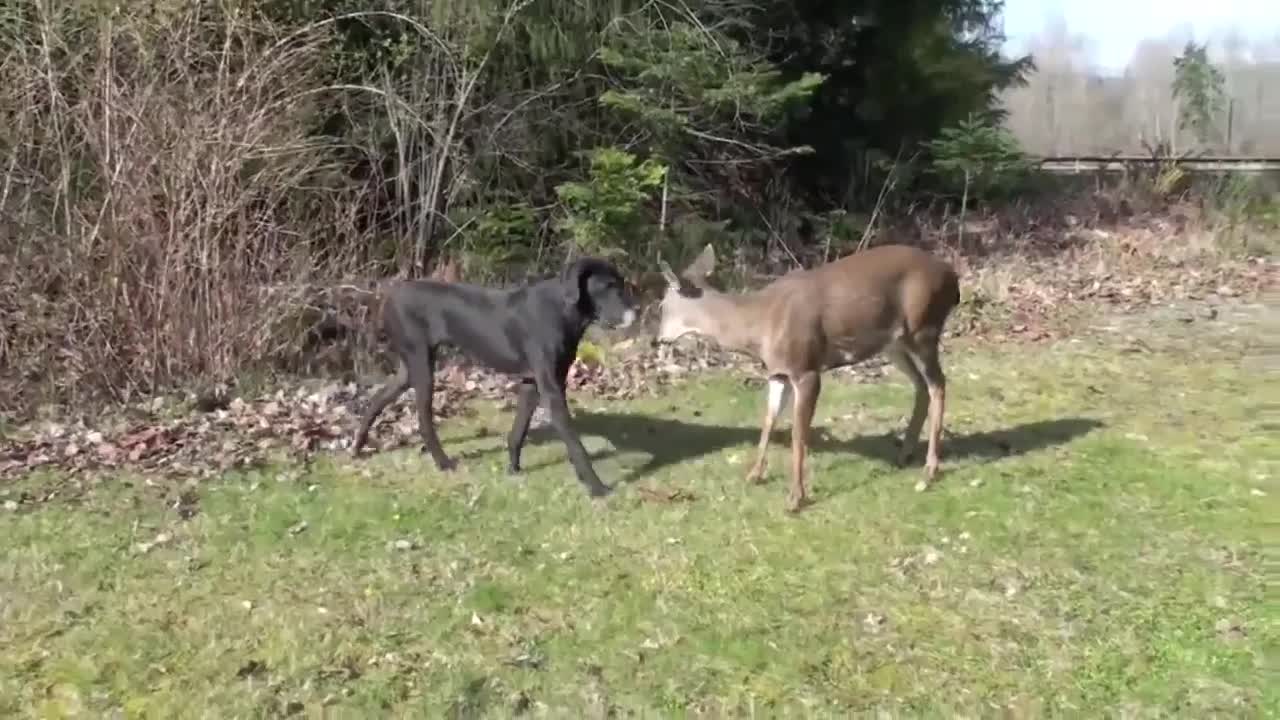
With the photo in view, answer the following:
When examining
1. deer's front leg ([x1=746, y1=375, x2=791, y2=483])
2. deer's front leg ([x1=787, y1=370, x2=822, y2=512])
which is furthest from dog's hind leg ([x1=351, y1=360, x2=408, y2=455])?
deer's front leg ([x1=787, y1=370, x2=822, y2=512])

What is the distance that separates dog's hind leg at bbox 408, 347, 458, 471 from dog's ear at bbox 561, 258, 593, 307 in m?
1.24

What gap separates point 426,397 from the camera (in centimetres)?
903

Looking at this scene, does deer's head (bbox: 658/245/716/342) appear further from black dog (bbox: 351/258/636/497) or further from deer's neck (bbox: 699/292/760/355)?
black dog (bbox: 351/258/636/497)

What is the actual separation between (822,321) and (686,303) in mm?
929

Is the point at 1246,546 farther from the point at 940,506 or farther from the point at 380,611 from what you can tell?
the point at 380,611

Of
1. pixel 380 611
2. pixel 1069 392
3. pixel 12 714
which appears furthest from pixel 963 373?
pixel 12 714

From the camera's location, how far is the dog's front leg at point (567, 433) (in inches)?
326

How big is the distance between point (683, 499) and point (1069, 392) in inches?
177

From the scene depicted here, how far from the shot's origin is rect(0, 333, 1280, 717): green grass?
5625 millimetres

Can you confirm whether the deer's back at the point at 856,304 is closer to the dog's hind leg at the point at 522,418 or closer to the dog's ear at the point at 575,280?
the dog's ear at the point at 575,280

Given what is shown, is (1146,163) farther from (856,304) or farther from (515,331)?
(515,331)

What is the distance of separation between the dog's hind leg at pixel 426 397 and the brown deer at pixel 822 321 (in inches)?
62.9

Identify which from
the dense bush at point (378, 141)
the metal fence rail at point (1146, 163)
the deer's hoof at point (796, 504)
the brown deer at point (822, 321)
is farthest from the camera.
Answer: the metal fence rail at point (1146, 163)

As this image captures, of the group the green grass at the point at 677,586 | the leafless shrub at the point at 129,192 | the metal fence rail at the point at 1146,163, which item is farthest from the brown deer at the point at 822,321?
the metal fence rail at the point at 1146,163
